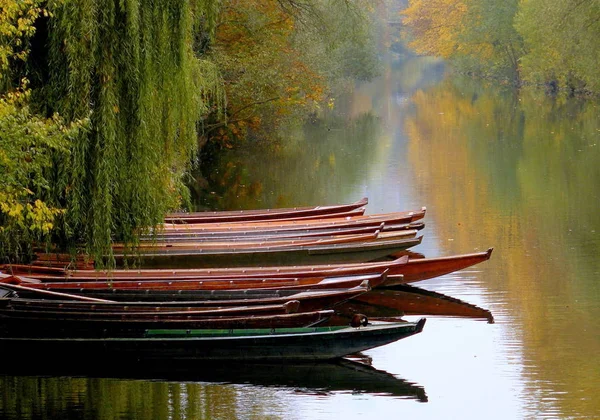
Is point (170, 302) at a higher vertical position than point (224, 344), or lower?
higher

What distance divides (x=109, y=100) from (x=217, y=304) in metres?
2.25

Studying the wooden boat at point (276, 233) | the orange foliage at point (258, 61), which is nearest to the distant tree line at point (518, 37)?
the orange foliage at point (258, 61)

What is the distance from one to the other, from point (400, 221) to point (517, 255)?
1983mm

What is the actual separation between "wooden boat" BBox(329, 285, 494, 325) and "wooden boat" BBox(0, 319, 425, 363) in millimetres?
1773

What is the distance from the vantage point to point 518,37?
206 ft

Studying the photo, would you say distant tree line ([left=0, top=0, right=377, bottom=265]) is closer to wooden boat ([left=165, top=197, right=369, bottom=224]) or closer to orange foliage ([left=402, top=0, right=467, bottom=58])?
wooden boat ([left=165, top=197, right=369, bottom=224])

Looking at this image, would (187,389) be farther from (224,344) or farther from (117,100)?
(117,100)

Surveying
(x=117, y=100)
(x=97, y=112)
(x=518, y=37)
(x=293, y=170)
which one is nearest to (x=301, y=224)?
(x=117, y=100)

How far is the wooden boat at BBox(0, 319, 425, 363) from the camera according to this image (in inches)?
411

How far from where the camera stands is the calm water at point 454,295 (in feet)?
32.4

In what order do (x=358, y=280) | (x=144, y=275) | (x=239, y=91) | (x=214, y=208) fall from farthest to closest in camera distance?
1. (x=239, y=91)
2. (x=214, y=208)
3. (x=144, y=275)
4. (x=358, y=280)

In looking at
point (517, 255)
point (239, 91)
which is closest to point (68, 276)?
point (517, 255)

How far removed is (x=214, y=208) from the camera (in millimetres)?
21562

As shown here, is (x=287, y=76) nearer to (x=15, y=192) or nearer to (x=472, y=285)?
(x=472, y=285)
